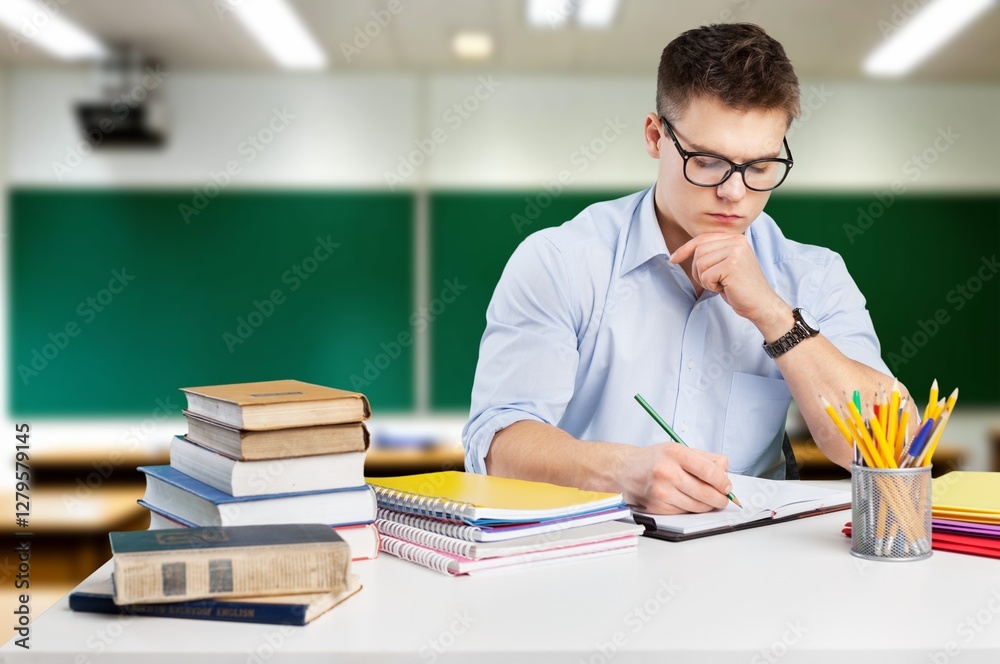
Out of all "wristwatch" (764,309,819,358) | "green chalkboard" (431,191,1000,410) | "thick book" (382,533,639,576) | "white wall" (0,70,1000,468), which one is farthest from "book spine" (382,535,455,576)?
"white wall" (0,70,1000,468)

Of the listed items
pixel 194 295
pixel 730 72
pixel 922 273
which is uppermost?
pixel 922 273

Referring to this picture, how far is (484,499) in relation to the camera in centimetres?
107

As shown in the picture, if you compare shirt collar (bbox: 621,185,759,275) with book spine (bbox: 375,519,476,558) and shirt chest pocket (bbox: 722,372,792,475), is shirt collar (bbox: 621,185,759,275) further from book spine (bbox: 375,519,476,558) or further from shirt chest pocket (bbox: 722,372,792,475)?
book spine (bbox: 375,519,476,558)

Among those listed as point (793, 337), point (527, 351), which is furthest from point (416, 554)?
point (793, 337)

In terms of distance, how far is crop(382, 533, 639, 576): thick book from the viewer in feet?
3.28

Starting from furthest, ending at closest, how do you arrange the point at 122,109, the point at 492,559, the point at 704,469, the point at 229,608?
1. the point at 122,109
2. the point at 704,469
3. the point at 492,559
4. the point at 229,608

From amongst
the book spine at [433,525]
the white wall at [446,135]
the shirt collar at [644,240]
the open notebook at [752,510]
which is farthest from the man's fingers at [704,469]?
the white wall at [446,135]

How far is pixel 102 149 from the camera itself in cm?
521

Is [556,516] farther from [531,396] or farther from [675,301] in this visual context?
[675,301]

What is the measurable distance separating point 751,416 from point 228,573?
1114 millimetres

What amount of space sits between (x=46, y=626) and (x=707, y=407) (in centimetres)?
118

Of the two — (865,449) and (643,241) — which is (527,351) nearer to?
(643,241)

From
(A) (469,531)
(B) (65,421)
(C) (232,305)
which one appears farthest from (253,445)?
(B) (65,421)

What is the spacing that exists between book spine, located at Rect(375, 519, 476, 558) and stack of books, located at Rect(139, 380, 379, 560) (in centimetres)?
4
